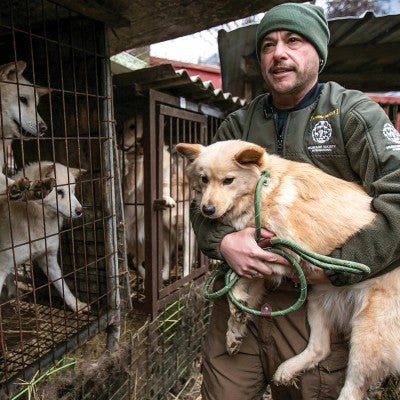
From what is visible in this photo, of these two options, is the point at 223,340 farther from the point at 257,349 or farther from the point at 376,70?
the point at 376,70

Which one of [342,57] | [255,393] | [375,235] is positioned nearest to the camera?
[375,235]

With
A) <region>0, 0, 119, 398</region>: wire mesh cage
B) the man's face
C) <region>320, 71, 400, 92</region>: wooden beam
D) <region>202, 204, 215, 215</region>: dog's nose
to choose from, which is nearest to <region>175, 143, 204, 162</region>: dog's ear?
<region>202, 204, 215, 215</region>: dog's nose

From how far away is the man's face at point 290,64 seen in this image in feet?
6.48

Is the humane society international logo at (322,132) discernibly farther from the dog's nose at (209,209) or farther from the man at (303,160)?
the dog's nose at (209,209)

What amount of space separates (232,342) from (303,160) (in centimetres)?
110

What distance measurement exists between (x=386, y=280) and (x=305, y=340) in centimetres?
55

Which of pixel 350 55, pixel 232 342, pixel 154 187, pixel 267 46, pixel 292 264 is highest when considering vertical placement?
pixel 350 55

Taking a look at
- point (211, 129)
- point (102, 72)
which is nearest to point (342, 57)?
point (211, 129)

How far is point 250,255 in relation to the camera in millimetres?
1908

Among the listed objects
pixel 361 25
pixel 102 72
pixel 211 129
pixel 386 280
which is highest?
pixel 361 25

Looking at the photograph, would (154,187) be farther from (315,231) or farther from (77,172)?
(315,231)

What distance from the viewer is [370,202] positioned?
75.8 inches

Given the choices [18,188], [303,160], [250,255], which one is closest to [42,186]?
[18,188]

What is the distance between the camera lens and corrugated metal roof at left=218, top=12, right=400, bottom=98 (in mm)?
4363
